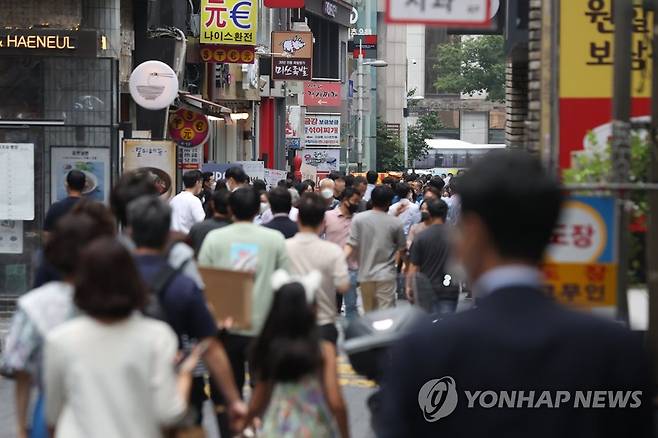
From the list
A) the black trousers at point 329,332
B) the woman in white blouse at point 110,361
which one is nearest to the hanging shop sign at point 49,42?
the black trousers at point 329,332

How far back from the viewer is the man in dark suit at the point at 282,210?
11.8 metres

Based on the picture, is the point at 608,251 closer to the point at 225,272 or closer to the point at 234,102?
the point at 225,272

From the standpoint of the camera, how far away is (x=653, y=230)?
626 cm

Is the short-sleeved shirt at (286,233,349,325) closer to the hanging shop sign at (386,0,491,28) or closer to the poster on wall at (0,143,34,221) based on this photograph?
the hanging shop sign at (386,0,491,28)

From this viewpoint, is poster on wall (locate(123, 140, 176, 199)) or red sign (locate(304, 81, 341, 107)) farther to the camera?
red sign (locate(304, 81, 341, 107))

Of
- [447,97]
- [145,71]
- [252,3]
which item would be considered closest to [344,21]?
[252,3]

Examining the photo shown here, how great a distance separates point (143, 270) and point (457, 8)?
2567 mm

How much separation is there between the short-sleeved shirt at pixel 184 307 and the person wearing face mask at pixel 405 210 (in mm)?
12371

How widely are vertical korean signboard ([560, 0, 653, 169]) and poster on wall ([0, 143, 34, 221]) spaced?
879cm

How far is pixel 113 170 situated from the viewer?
17219 millimetres

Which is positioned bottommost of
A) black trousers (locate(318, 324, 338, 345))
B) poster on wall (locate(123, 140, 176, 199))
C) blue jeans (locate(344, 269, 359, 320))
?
blue jeans (locate(344, 269, 359, 320))

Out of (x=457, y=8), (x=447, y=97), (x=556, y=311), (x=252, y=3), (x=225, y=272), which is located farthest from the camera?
(x=447, y=97)

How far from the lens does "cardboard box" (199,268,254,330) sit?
24.2 feet

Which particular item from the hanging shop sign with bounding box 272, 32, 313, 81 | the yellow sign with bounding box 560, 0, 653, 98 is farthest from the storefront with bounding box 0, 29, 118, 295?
the hanging shop sign with bounding box 272, 32, 313, 81
